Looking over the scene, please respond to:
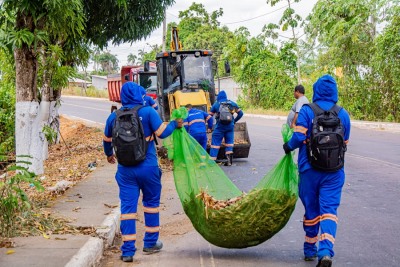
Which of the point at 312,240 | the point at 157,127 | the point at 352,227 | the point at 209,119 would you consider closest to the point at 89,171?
the point at 209,119

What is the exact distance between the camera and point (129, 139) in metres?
6.05

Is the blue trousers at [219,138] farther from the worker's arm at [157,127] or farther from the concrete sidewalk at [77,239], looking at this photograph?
the worker's arm at [157,127]

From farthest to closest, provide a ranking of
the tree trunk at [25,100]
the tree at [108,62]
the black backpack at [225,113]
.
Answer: the tree at [108,62]
the black backpack at [225,113]
the tree trunk at [25,100]

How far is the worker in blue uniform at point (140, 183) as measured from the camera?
6.17m

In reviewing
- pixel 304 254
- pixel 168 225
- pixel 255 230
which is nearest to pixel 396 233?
pixel 304 254

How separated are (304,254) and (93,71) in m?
91.6

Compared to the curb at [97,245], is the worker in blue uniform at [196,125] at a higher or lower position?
Result: higher

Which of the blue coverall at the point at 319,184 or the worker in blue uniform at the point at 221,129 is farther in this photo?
the worker in blue uniform at the point at 221,129

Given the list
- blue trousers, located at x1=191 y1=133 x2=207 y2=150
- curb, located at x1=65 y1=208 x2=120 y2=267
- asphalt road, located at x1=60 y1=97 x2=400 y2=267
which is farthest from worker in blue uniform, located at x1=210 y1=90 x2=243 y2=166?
curb, located at x1=65 y1=208 x2=120 y2=267

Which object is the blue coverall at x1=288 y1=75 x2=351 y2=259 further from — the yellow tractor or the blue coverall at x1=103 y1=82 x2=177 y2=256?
the yellow tractor

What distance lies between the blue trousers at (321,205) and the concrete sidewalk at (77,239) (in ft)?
7.33

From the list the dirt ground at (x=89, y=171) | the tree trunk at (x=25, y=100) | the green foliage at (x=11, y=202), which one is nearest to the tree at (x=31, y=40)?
the tree trunk at (x=25, y=100)

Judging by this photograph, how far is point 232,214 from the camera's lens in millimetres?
6012

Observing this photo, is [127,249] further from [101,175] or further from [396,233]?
[101,175]
